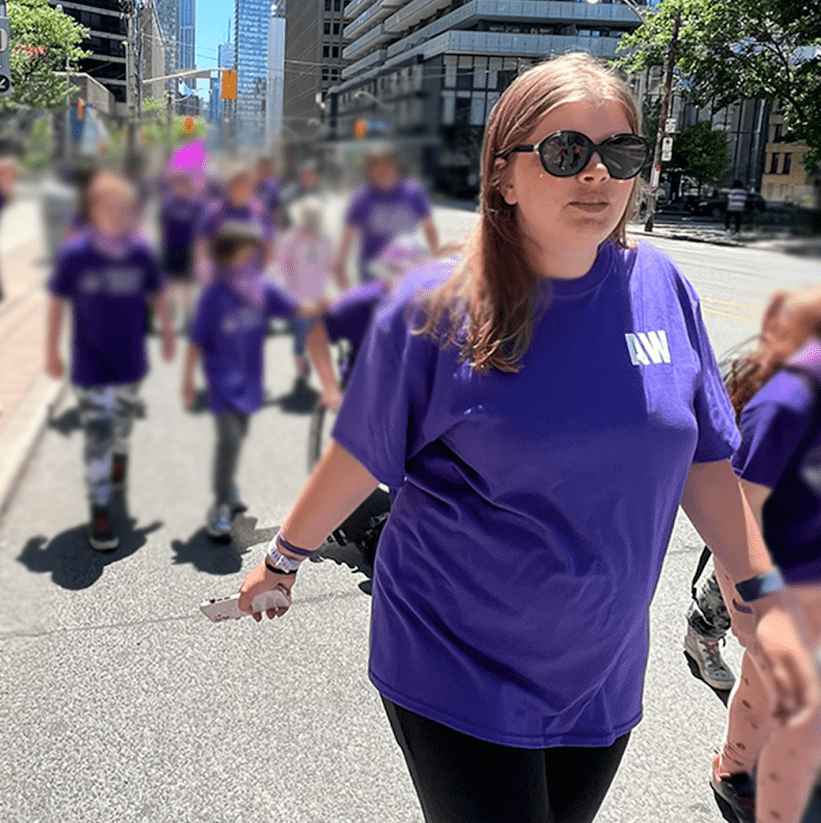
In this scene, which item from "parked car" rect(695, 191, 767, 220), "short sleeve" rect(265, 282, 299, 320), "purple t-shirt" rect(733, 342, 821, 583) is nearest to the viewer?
"purple t-shirt" rect(733, 342, 821, 583)

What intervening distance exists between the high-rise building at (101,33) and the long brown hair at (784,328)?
89 centimetres

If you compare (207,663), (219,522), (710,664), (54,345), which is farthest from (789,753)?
(207,663)

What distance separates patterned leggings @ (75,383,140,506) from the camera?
39.3 inches

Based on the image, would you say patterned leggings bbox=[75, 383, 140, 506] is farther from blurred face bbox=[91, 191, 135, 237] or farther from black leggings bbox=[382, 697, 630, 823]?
black leggings bbox=[382, 697, 630, 823]

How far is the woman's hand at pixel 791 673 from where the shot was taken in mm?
951

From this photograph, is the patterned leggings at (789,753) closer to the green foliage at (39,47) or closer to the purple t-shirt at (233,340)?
the purple t-shirt at (233,340)

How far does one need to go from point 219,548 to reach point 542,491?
0.58 m

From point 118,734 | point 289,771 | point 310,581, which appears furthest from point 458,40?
point 310,581

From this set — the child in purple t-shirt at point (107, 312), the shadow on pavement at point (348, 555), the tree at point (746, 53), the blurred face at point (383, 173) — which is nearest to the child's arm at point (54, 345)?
the child in purple t-shirt at point (107, 312)

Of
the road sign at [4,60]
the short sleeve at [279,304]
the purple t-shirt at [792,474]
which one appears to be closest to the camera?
the purple t-shirt at [792,474]

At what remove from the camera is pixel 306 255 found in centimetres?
104

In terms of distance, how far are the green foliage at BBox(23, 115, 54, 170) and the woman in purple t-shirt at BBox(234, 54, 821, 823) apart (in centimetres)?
45

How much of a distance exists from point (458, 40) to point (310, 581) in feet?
10.9

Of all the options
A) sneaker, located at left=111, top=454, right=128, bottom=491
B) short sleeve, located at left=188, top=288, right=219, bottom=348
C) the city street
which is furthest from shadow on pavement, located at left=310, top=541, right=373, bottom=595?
short sleeve, located at left=188, top=288, right=219, bottom=348
